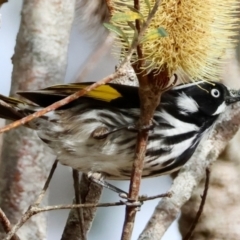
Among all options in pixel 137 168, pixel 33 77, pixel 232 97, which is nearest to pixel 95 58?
pixel 33 77

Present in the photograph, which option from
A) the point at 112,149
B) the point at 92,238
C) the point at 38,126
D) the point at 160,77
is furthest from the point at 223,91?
the point at 92,238

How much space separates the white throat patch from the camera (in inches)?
58.4

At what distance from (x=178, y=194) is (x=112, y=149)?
0.57 feet

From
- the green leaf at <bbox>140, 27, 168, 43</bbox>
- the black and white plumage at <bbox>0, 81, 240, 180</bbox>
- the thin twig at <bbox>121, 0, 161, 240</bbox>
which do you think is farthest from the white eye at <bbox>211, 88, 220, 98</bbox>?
the green leaf at <bbox>140, 27, 168, 43</bbox>

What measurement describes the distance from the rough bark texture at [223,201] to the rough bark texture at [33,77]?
1.42 feet

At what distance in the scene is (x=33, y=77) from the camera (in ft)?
4.96

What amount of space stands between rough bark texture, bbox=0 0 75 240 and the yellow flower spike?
50 cm

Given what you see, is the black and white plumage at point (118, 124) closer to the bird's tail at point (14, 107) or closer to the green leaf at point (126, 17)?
the bird's tail at point (14, 107)

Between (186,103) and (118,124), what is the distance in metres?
0.16

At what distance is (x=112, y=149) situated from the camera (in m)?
1.43

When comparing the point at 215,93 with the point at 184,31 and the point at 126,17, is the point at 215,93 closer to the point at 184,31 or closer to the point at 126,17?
the point at 184,31

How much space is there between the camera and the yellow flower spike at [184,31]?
39.8 inches

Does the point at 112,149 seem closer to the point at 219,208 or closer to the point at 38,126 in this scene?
the point at 38,126

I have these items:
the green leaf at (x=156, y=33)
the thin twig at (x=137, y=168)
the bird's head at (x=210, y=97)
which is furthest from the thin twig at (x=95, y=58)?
the green leaf at (x=156, y=33)
